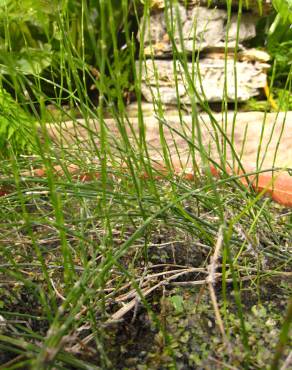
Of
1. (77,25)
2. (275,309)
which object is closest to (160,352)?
(275,309)

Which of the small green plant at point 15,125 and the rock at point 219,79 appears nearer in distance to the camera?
the small green plant at point 15,125

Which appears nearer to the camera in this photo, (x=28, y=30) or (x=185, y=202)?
(x=185, y=202)

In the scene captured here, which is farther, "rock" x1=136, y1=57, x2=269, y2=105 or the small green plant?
"rock" x1=136, y1=57, x2=269, y2=105

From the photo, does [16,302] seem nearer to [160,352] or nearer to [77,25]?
[160,352]

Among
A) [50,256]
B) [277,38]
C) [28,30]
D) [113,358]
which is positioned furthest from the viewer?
[277,38]

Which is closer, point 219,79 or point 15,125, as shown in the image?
point 15,125

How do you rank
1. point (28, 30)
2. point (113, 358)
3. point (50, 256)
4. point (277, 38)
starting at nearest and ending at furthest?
point (113, 358) → point (50, 256) → point (28, 30) → point (277, 38)

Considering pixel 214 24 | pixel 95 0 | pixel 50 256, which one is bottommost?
pixel 50 256

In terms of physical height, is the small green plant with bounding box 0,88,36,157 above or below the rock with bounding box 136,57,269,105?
above

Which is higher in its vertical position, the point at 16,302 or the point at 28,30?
the point at 28,30

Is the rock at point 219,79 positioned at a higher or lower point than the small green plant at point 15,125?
lower

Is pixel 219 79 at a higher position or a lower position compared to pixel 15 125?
lower
